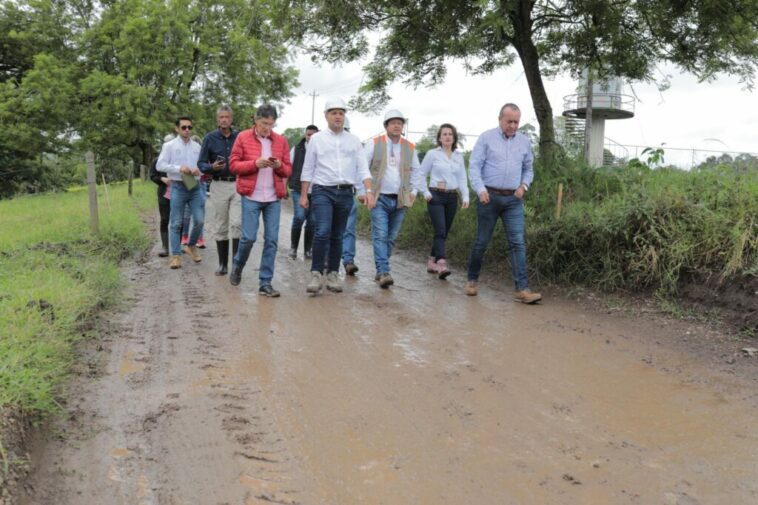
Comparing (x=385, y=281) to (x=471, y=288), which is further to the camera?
(x=385, y=281)

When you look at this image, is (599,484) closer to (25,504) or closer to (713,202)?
(25,504)

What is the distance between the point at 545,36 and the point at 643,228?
17.4 feet

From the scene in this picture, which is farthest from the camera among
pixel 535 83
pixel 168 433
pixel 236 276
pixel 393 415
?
pixel 535 83

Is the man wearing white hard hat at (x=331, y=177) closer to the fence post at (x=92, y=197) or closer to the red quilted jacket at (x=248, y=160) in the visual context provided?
the red quilted jacket at (x=248, y=160)

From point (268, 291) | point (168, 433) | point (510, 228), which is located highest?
point (510, 228)

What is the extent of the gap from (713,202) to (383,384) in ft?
13.1

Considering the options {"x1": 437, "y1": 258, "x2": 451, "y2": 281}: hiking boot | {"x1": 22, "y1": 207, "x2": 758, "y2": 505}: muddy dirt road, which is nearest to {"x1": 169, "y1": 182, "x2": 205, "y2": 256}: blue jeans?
{"x1": 22, "y1": 207, "x2": 758, "y2": 505}: muddy dirt road

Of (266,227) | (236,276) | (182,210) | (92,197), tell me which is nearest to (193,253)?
(182,210)

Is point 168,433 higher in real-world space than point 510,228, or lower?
lower

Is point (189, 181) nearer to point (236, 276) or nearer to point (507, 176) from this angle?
point (236, 276)

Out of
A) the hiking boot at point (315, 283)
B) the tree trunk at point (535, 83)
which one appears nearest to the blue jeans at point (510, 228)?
the hiking boot at point (315, 283)

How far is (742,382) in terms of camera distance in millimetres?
4043

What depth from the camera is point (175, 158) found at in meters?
8.18

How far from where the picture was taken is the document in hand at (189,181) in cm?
812
